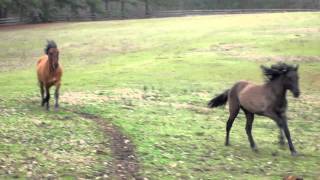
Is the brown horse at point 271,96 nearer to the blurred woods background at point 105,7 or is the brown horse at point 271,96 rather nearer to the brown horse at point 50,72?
the brown horse at point 50,72

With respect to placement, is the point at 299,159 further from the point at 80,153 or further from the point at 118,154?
the point at 80,153

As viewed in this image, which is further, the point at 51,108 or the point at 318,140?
the point at 51,108

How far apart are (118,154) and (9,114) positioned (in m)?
5.28

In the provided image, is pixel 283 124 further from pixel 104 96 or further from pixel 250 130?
pixel 104 96

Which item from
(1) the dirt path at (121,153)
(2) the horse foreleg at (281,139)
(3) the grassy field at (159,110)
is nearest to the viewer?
(1) the dirt path at (121,153)

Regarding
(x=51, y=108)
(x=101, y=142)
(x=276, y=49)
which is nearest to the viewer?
(x=101, y=142)

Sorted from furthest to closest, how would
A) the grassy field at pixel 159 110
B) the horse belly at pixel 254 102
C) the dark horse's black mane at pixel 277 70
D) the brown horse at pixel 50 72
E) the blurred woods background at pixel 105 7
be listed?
the blurred woods background at pixel 105 7, the brown horse at pixel 50 72, the horse belly at pixel 254 102, the dark horse's black mane at pixel 277 70, the grassy field at pixel 159 110

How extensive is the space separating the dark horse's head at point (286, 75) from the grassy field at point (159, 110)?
147 cm

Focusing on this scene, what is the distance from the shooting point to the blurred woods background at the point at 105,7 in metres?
60.6

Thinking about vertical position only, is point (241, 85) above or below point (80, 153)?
above

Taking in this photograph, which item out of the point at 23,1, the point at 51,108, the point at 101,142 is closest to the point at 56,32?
the point at 23,1

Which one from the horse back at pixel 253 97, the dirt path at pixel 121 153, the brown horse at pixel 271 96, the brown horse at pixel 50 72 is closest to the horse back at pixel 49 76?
the brown horse at pixel 50 72

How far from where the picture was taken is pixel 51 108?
643 inches

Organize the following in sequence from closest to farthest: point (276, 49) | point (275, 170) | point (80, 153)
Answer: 1. point (275, 170)
2. point (80, 153)
3. point (276, 49)
